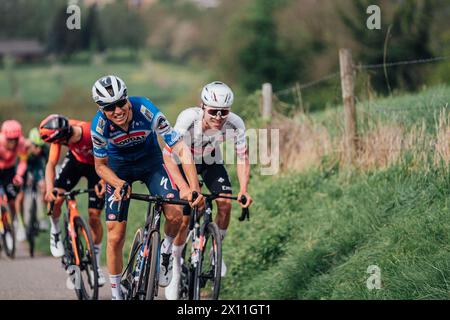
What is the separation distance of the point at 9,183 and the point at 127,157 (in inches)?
289

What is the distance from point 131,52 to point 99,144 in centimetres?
15285

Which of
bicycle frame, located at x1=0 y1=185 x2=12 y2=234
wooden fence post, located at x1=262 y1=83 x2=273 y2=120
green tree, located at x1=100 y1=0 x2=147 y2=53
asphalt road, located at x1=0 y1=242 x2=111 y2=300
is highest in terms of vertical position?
green tree, located at x1=100 y1=0 x2=147 y2=53

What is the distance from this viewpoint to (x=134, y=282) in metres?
7.97

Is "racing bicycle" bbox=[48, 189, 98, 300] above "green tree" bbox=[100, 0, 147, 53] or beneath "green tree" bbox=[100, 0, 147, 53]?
beneath

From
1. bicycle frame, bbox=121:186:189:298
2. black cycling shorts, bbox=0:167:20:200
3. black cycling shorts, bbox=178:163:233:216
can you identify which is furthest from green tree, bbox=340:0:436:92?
bicycle frame, bbox=121:186:189:298

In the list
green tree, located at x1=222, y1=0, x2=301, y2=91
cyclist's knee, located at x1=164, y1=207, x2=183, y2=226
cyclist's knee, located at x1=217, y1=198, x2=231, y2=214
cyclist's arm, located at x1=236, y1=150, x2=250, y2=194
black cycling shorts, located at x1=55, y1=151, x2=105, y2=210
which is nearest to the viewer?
cyclist's knee, located at x1=164, y1=207, x2=183, y2=226

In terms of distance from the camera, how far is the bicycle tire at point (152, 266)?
Result: 7605 mm

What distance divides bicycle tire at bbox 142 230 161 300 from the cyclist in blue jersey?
41cm

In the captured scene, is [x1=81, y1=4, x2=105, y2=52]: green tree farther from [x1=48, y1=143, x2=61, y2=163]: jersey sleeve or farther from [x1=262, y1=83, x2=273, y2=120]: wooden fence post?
[x1=48, y1=143, x2=61, y2=163]: jersey sleeve

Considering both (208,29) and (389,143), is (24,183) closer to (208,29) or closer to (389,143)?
(389,143)

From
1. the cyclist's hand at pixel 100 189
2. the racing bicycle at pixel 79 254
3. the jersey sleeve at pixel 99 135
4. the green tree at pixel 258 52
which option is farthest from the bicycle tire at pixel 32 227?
the green tree at pixel 258 52

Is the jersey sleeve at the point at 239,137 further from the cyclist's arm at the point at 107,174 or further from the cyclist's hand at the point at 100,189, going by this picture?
the cyclist's hand at the point at 100,189

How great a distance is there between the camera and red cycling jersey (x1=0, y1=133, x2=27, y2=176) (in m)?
15.0
